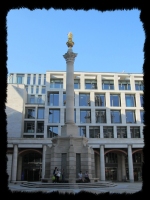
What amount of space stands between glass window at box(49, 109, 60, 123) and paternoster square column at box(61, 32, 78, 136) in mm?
31695

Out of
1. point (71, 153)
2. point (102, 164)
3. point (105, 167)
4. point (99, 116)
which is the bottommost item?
point (105, 167)

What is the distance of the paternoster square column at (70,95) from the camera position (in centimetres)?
2694

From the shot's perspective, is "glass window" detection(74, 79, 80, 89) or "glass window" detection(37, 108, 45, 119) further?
"glass window" detection(37, 108, 45, 119)

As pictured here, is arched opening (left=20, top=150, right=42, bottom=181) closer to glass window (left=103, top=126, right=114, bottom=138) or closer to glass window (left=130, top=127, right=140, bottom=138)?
glass window (left=103, top=126, right=114, bottom=138)

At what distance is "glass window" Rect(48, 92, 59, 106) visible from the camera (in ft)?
202

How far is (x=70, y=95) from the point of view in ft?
93.5

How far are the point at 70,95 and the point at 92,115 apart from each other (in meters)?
32.4

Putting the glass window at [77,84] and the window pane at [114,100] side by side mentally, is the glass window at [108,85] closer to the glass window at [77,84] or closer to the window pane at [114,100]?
the window pane at [114,100]

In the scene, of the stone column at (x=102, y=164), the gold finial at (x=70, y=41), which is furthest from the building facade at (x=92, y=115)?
the gold finial at (x=70, y=41)

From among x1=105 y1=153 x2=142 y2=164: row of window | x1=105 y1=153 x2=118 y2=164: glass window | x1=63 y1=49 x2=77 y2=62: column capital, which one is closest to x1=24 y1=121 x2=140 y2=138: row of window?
x1=105 y1=153 x2=118 y2=164: glass window

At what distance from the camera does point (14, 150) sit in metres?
49.6

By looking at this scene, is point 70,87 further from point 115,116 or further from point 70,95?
point 115,116

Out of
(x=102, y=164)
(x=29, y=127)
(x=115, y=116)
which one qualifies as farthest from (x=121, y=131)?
(x=29, y=127)
